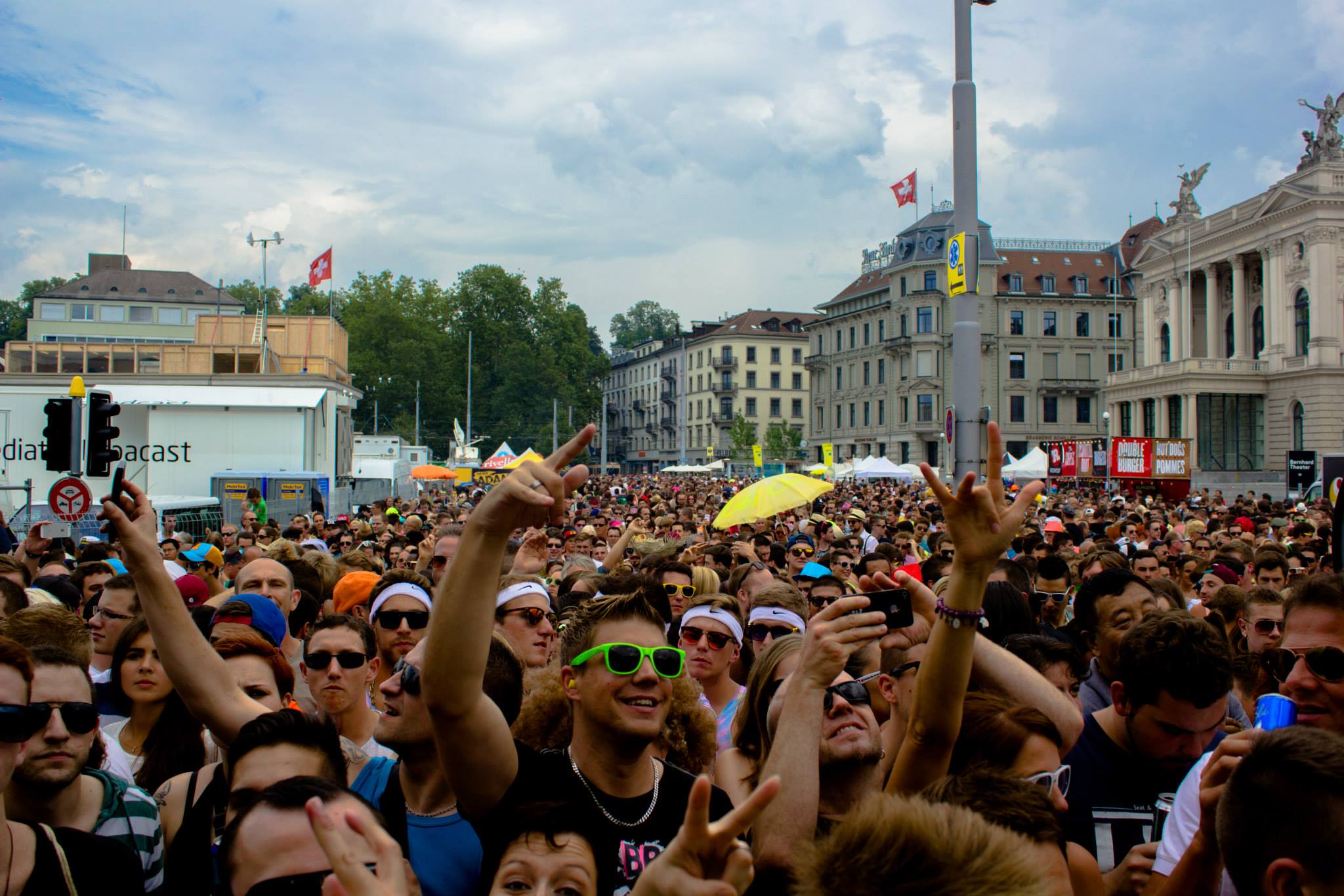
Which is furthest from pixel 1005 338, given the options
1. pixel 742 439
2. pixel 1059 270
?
pixel 742 439

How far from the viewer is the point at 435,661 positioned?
2.54 meters

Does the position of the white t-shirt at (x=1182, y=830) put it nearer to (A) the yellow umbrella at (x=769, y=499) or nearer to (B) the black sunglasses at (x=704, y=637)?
(B) the black sunglasses at (x=704, y=637)

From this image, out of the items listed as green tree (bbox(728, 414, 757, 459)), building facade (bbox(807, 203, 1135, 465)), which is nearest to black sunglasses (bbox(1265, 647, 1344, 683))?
building facade (bbox(807, 203, 1135, 465))

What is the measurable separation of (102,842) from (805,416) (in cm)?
10545

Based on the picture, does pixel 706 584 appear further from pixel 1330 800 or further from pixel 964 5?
pixel 964 5

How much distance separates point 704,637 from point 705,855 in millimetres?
3250

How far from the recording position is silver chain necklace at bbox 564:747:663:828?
2775mm

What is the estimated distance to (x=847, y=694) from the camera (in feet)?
10.3

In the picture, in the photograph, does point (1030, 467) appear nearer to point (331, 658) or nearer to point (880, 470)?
point (880, 470)

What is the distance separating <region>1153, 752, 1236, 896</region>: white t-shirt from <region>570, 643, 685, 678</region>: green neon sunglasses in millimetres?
1343

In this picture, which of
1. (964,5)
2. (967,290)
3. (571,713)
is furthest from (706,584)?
(964,5)

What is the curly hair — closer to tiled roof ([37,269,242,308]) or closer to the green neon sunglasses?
the green neon sunglasses

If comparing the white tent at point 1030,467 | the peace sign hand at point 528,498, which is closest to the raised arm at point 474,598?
the peace sign hand at point 528,498

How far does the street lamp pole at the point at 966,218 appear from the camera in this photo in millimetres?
9656
